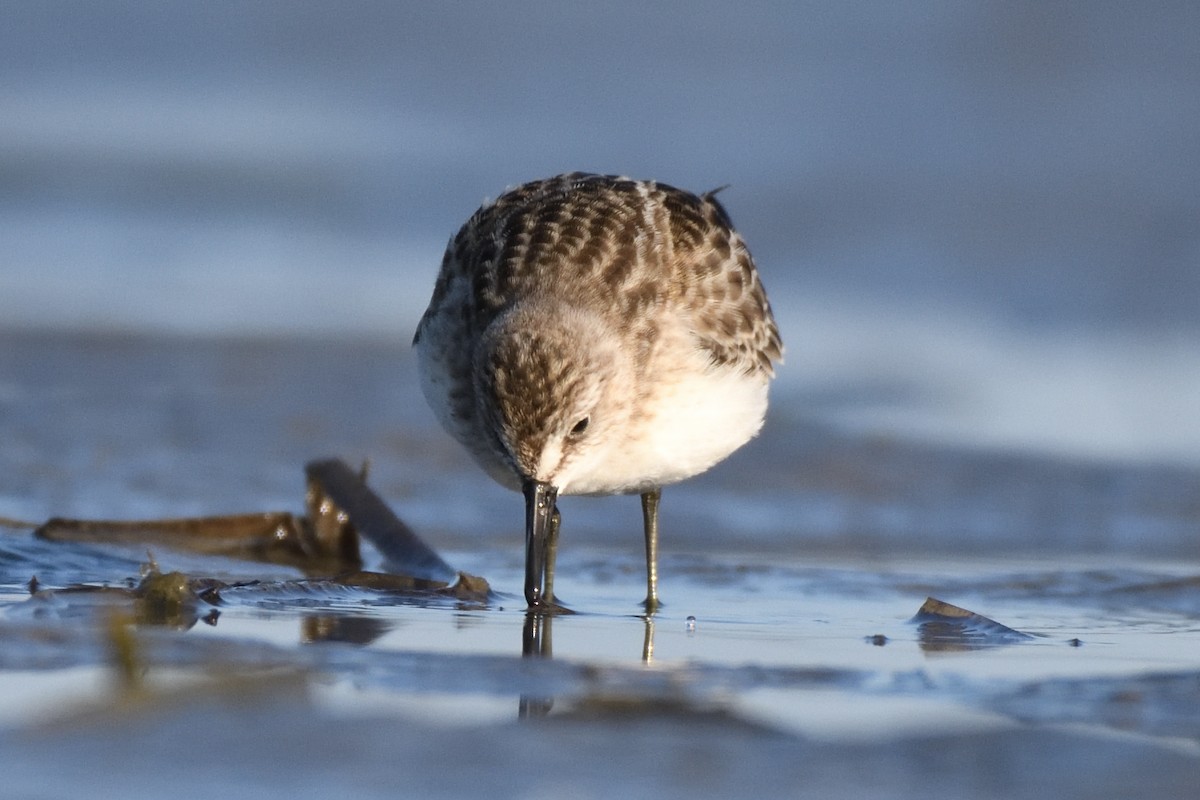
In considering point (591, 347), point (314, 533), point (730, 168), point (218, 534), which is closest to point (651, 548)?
point (591, 347)

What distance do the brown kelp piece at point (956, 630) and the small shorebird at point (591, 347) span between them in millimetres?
913

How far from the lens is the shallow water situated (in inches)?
146

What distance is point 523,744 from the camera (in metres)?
3.80

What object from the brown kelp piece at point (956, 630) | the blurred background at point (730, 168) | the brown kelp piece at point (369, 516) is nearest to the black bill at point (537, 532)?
the brown kelp piece at point (369, 516)

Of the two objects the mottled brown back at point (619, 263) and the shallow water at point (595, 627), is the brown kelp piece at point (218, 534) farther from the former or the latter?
the mottled brown back at point (619, 263)

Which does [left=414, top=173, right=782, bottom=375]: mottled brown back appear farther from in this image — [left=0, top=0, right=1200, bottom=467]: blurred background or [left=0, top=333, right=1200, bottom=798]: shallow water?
[left=0, top=0, right=1200, bottom=467]: blurred background

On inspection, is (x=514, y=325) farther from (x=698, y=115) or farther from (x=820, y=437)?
(x=698, y=115)

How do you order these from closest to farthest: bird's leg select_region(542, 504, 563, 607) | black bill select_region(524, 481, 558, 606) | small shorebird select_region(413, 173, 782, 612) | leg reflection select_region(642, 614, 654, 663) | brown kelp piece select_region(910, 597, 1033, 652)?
1. leg reflection select_region(642, 614, 654, 663)
2. brown kelp piece select_region(910, 597, 1033, 652)
3. black bill select_region(524, 481, 558, 606)
4. small shorebird select_region(413, 173, 782, 612)
5. bird's leg select_region(542, 504, 563, 607)

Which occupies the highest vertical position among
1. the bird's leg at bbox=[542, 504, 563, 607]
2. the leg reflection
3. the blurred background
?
the blurred background

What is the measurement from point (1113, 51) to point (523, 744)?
12263 mm

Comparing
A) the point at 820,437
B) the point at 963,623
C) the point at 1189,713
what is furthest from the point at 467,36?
the point at 1189,713

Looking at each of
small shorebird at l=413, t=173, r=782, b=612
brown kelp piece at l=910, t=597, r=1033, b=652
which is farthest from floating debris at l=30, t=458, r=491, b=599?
brown kelp piece at l=910, t=597, r=1033, b=652

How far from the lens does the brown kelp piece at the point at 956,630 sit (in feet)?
17.0

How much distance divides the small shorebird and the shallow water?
1.42 feet
